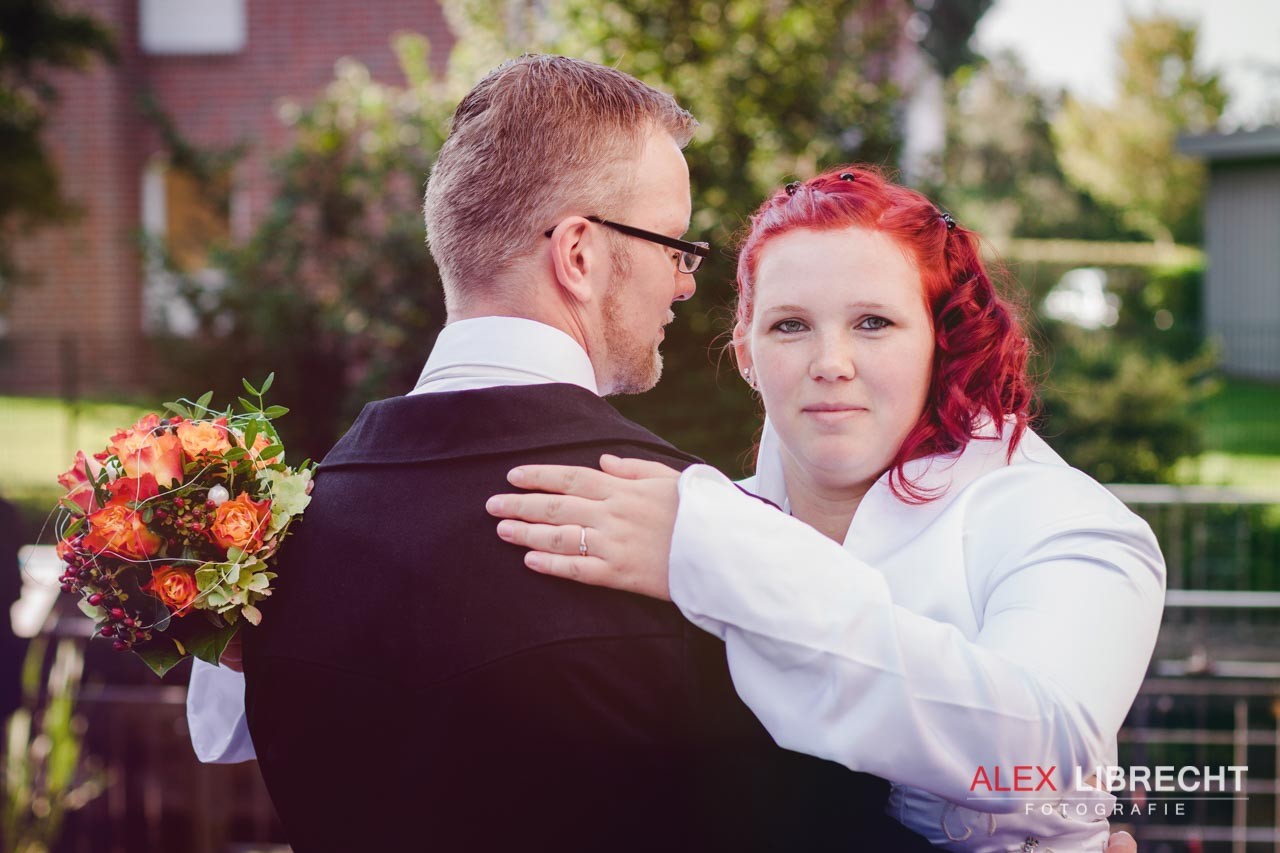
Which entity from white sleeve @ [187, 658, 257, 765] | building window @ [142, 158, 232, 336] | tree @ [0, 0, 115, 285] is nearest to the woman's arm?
white sleeve @ [187, 658, 257, 765]

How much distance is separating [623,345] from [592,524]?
47 centimetres

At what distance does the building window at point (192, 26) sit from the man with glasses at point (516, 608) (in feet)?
51.9

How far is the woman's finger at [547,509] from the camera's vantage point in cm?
175

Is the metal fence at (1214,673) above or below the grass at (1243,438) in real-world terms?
below

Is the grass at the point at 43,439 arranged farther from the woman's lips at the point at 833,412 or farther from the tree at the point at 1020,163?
the tree at the point at 1020,163

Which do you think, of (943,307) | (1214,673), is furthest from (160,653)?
(1214,673)

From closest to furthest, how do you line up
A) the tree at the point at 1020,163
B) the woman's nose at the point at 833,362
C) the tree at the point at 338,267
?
the woman's nose at the point at 833,362, the tree at the point at 338,267, the tree at the point at 1020,163

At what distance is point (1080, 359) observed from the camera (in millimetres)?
9859

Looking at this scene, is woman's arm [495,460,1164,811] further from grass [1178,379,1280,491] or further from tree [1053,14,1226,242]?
tree [1053,14,1226,242]

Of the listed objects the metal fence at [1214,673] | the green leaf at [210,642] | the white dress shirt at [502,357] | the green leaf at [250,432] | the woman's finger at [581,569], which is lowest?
the metal fence at [1214,673]

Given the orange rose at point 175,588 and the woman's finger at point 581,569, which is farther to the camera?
the orange rose at point 175,588

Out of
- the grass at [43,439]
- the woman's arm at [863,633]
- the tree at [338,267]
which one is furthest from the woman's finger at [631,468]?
the grass at [43,439]

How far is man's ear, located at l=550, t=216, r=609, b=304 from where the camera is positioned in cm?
197

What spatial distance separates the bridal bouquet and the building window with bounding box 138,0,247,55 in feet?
51.7
